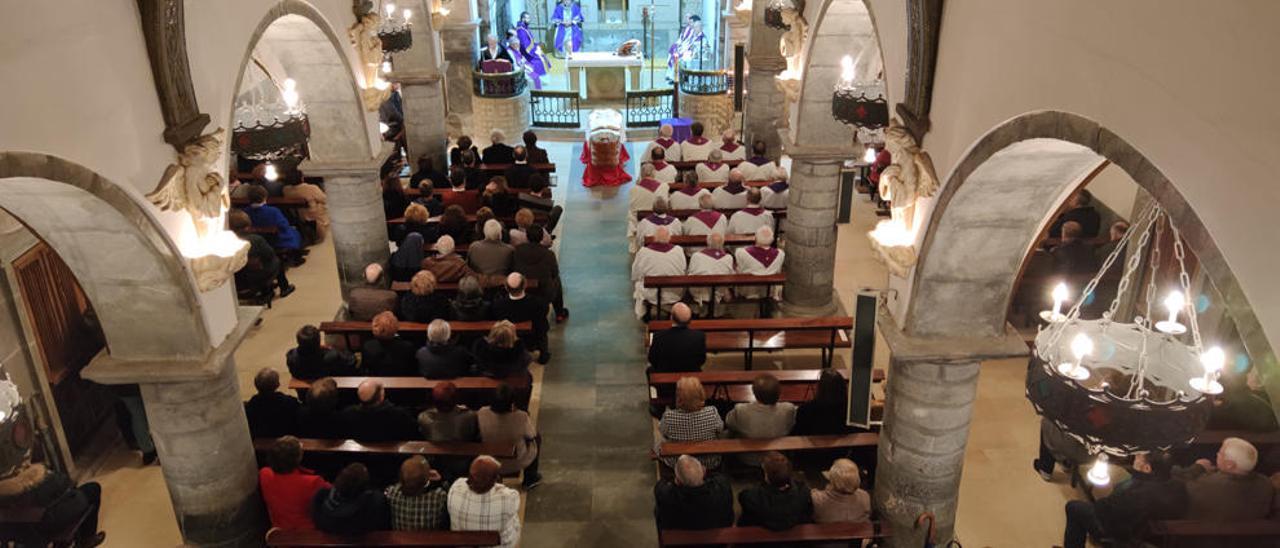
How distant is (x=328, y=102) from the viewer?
9898 mm

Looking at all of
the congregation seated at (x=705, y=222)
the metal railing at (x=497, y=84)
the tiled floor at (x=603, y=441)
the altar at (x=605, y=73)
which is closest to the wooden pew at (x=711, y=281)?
the tiled floor at (x=603, y=441)

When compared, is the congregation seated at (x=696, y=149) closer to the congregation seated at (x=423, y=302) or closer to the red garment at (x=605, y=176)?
the red garment at (x=605, y=176)

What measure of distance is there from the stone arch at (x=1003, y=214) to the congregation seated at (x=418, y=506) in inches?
130

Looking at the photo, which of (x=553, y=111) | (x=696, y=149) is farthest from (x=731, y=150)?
(x=553, y=111)

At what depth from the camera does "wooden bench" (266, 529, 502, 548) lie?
6.22 metres

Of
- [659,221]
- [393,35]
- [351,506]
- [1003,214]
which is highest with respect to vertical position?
[393,35]

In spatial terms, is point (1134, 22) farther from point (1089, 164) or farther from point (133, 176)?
point (133, 176)

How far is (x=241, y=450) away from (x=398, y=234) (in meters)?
5.29

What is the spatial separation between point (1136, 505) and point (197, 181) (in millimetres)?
6226

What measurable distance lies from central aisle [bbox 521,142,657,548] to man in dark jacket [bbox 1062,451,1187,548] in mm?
3048

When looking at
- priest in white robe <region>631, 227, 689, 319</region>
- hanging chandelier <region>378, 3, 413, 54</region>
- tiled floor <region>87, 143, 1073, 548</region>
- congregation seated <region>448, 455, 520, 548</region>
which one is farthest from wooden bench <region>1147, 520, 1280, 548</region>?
hanging chandelier <region>378, 3, 413, 54</region>

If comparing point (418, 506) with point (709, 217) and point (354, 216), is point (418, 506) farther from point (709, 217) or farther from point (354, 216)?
point (709, 217)

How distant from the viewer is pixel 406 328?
9.16 m

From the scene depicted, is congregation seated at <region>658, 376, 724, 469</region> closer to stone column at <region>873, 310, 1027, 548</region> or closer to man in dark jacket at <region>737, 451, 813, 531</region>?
man in dark jacket at <region>737, 451, 813, 531</region>
